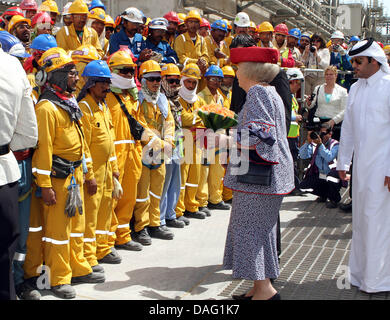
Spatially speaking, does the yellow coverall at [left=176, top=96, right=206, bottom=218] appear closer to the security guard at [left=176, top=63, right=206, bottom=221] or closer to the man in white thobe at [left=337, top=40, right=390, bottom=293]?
the security guard at [left=176, top=63, right=206, bottom=221]

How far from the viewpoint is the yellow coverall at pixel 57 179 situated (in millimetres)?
4391

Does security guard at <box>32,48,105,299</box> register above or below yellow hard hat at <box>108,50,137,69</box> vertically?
below

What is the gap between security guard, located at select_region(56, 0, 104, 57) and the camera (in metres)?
7.05

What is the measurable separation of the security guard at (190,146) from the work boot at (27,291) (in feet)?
9.78

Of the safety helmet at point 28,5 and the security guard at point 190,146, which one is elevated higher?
the safety helmet at point 28,5

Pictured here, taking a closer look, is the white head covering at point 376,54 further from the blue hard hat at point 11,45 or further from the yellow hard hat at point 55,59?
the blue hard hat at point 11,45

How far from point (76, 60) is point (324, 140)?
4732 mm

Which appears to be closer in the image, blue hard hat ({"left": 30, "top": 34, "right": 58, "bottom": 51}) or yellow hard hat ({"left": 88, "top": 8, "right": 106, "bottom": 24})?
blue hard hat ({"left": 30, "top": 34, "right": 58, "bottom": 51})

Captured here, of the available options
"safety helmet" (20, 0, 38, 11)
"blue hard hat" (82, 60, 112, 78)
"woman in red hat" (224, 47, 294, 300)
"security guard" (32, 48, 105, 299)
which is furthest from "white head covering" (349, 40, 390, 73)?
"safety helmet" (20, 0, 38, 11)

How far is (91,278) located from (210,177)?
139 inches

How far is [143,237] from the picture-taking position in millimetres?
6207

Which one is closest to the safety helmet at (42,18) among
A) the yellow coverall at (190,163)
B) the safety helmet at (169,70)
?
the safety helmet at (169,70)

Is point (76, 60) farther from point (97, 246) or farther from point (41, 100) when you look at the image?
point (97, 246)

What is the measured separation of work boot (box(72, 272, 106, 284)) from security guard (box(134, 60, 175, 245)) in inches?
50.5
